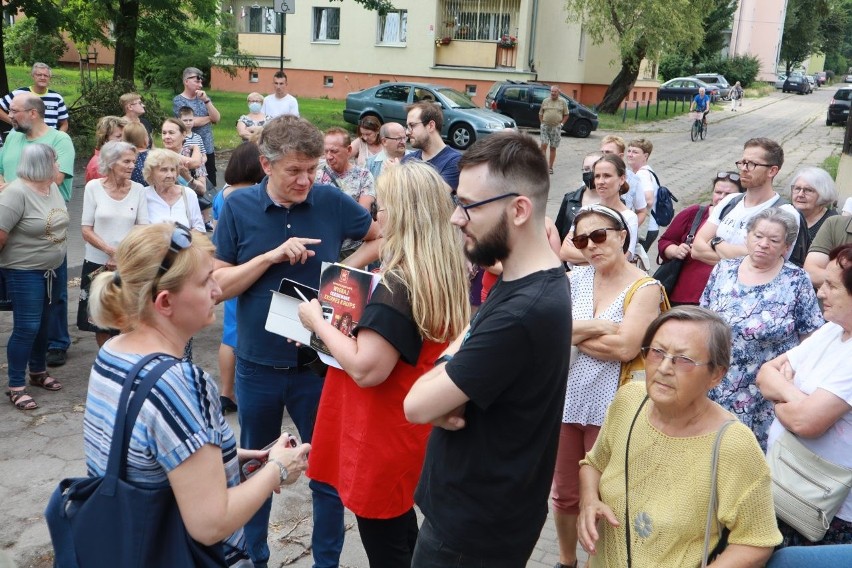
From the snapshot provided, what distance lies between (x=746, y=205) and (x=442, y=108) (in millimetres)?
15619

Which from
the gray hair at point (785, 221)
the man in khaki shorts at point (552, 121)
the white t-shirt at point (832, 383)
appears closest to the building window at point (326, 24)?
the man in khaki shorts at point (552, 121)

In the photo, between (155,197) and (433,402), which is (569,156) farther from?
(433,402)

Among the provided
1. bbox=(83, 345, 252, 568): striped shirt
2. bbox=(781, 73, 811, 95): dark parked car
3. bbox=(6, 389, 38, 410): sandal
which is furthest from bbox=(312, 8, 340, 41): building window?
bbox=(781, 73, 811, 95): dark parked car

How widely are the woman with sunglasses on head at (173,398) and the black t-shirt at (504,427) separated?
1.74ft

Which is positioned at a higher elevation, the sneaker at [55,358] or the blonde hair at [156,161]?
the blonde hair at [156,161]

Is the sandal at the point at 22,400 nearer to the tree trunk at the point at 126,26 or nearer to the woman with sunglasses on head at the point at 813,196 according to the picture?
the woman with sunglasses on head at the point at 813,196

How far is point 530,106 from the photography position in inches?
911

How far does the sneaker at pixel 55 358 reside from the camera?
6.09 metres

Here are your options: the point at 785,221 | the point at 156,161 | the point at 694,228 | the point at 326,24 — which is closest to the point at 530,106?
the point at 326,24

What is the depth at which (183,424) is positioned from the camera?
1.99 m

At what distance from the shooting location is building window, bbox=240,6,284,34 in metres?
33.1

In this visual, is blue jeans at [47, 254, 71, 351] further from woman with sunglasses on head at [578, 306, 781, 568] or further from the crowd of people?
woman with sunglasses on head at [578, 306, 781, 568]

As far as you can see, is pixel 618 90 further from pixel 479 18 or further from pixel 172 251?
pixel 172 251

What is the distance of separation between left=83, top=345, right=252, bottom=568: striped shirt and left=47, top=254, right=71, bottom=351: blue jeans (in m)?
3.97
